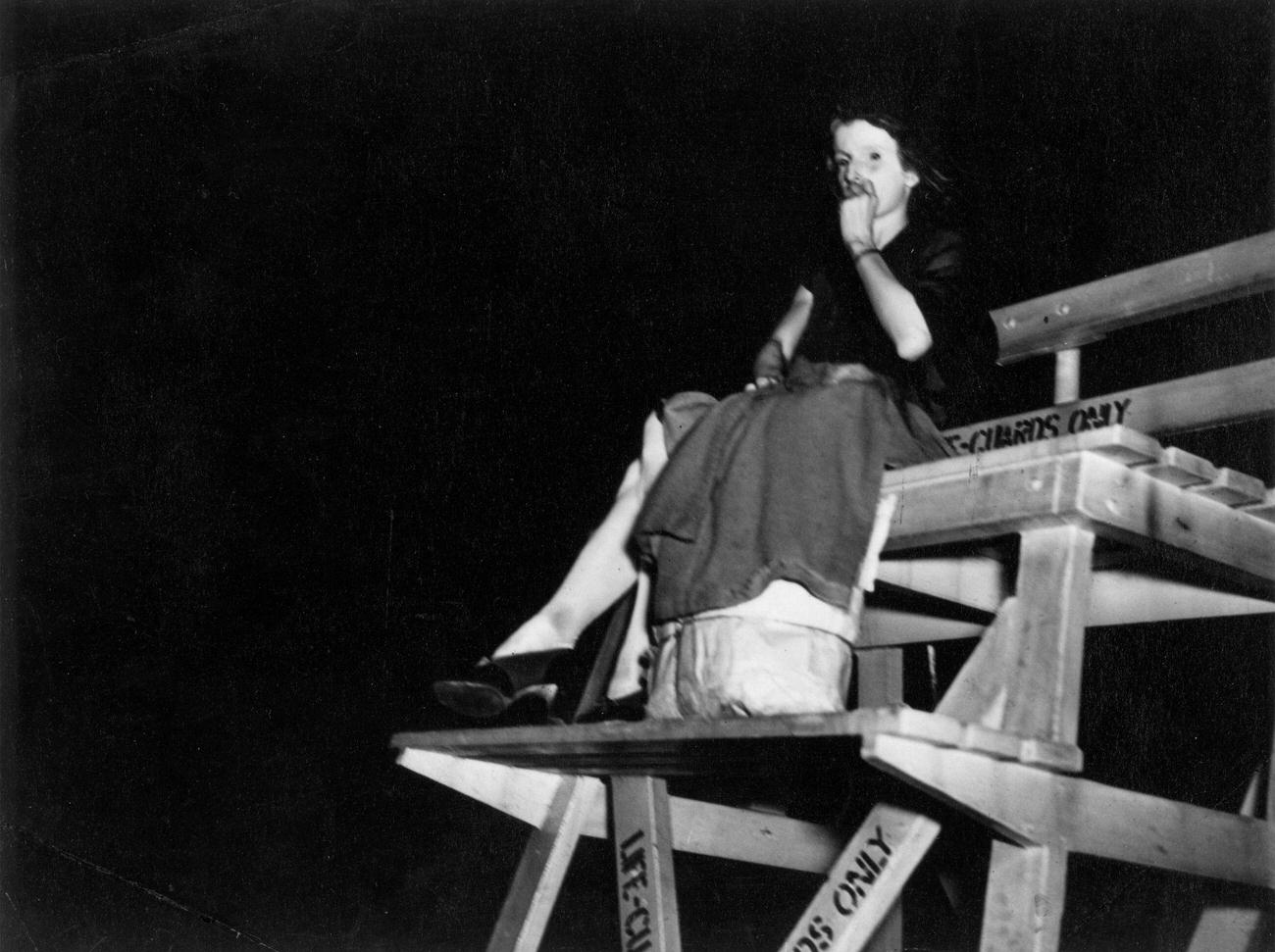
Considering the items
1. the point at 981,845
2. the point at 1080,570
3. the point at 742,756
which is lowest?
the point at 981,845

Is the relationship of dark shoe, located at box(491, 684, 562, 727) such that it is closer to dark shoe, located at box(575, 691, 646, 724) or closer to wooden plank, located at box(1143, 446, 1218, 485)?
dark shoe, located at box(575, 691, 646, 724)

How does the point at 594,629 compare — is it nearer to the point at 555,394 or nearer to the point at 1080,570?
the point at 555,394

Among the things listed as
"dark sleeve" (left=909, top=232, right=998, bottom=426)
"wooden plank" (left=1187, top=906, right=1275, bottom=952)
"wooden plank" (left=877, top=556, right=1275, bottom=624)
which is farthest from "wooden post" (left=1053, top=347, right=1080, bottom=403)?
"wooden plank" (left=1187, top=906, right=1275, bottom=952)

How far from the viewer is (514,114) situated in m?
3.84

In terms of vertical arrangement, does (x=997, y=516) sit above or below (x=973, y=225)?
below

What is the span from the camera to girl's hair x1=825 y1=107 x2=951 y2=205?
221cm

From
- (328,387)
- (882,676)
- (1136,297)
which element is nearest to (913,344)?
(1136,297)

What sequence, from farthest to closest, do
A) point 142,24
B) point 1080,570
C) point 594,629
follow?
point 594,629 → point 142,24 → point 1080,570

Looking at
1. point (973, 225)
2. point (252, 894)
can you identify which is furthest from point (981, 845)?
point (252, 894)

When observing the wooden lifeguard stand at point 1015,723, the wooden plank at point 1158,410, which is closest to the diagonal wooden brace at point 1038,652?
the wooden lifeguard stand at point 1015,723

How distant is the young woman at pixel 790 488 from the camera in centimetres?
166

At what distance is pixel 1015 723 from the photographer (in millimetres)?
1486

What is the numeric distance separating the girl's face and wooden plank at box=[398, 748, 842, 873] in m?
1.05

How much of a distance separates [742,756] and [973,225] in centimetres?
135
